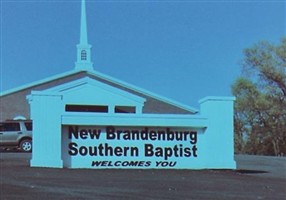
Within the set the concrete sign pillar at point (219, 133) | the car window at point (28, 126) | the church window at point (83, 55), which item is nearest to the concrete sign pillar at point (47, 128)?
the concrete sign pillar at point (219, 133)

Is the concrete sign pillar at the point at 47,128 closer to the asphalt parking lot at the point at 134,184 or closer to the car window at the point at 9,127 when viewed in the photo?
the asphalt parking lot at the point at 134,184

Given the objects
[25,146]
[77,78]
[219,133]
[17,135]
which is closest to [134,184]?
[219,133]

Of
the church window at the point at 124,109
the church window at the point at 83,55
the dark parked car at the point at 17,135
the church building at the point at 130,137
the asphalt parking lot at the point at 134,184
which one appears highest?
the church window at the point at 83,55

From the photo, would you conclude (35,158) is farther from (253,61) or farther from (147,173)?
(253,61)

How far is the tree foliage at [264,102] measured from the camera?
3719 cm

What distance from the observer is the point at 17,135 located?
24.7 metres

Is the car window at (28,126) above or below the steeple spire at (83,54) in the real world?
below

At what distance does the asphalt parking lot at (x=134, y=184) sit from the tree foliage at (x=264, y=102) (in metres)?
23.6

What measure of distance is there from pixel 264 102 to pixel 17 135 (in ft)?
59.0

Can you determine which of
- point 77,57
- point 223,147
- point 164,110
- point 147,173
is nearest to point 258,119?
point 164,110

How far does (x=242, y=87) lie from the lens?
3841 cm

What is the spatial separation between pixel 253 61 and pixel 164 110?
761 centimetres

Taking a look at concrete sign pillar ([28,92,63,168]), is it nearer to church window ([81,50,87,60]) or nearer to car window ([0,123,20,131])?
car window ([0,123,20,131])

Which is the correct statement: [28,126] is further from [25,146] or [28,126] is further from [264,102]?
[264,102]
